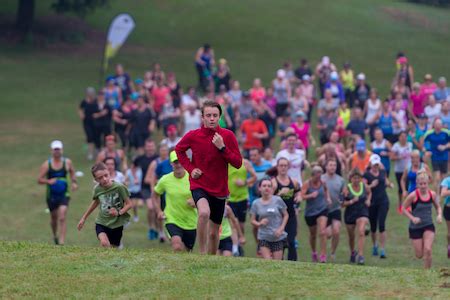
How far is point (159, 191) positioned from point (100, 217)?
1.79m

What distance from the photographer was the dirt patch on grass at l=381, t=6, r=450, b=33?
4922cm

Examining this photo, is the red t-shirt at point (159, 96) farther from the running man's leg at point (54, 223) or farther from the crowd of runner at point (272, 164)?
the running man's leg at point (54, 223)

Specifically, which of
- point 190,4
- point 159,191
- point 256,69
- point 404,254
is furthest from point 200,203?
point 190,4

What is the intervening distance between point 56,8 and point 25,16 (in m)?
1.81

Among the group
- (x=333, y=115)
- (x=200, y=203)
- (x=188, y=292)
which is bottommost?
(x=188, y=292)

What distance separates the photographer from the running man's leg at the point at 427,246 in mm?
17058

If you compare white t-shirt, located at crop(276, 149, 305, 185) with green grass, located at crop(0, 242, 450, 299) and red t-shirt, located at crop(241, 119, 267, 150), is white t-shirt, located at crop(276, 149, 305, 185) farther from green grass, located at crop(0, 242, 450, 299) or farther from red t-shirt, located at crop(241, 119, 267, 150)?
green grass, located at crop(0, 242, 450, 299)

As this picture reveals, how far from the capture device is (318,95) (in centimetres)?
3869

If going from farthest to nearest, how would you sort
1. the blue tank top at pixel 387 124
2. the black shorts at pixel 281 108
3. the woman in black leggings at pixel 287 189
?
1. the black shorts at pixel 281 108
2. the blue tank top at pixel 387 124
3. the woman in black leggings at pixel 287 189

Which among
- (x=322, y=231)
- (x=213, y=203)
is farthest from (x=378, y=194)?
(x=213, y=203)

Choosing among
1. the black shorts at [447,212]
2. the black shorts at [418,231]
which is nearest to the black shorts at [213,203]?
the black shorts at [418,231]

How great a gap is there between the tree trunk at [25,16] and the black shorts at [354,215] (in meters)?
27.5

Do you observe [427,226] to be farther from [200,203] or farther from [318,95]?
[318,95]

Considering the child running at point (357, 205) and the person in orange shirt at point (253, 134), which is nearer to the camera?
the child running at point (357, 205)
